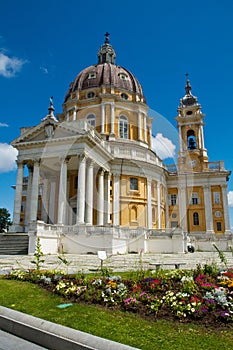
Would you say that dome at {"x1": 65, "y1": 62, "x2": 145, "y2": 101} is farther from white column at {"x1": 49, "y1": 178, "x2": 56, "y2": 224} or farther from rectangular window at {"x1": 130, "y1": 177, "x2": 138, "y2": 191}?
white column at {"x1": 49, "y1": 178, "x2": 56, "y2": 224}

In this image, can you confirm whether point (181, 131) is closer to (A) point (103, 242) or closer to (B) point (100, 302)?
(A) point (103, 242)

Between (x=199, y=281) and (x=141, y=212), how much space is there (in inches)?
1196

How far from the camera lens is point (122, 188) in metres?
36.9

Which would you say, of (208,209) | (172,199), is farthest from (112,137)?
(208,209)

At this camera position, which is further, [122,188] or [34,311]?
[122,188]

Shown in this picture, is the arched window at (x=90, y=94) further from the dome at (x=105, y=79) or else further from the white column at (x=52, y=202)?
the white column at (x=52, y=202)

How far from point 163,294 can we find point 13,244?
20.6 m

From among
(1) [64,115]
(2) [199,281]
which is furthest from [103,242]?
(1) [64,115]

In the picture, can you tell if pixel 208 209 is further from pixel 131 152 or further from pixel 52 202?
pixel 52 202

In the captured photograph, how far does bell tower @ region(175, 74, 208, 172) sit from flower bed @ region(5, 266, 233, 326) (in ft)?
139

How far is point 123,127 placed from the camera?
1700 inches

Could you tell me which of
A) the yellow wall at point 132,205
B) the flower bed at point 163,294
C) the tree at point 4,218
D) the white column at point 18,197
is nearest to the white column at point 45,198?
the white column at point 18,197

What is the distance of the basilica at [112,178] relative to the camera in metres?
27.9

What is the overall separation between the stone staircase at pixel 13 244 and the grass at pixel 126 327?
700 inches
